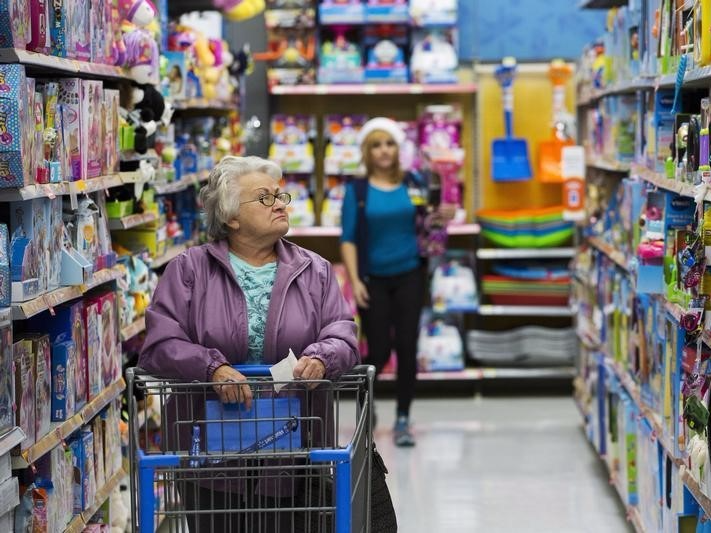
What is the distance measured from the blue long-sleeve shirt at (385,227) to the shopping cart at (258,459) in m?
3.47

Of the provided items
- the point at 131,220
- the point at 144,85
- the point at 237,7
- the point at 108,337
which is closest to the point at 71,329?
the point at 108,337

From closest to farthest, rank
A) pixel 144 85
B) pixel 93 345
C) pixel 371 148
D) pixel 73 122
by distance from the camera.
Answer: pixel 73 122 → pixel 93 345 → pixel 144 85 → pixel 371 148

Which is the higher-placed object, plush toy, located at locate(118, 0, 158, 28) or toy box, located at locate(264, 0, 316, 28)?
toy box, located at locate(264, 0, 316, 28)

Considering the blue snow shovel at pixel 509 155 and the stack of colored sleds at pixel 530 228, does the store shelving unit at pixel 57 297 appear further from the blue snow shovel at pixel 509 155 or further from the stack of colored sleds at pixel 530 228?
the blue snow shovel at pixel 509 155

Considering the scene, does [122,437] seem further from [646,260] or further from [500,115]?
[500,115]

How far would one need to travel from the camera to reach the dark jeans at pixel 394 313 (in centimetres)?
695

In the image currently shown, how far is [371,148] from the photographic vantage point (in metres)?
6.83

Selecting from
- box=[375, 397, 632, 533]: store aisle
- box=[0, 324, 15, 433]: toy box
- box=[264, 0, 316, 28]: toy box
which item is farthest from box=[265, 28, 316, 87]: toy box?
box=[0, 324, 15, 433]: toy box

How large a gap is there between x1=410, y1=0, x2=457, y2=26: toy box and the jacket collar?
4.72 metres

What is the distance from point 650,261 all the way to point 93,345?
1902mm

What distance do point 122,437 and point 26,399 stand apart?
1421mm

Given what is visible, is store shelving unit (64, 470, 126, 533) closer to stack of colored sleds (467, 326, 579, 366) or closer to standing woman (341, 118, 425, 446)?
standing woman (341, 118, 425, 446)

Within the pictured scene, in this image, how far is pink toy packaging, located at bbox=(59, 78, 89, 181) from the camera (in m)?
3.92

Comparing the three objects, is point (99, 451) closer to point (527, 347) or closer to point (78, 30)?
point (78, 30)
